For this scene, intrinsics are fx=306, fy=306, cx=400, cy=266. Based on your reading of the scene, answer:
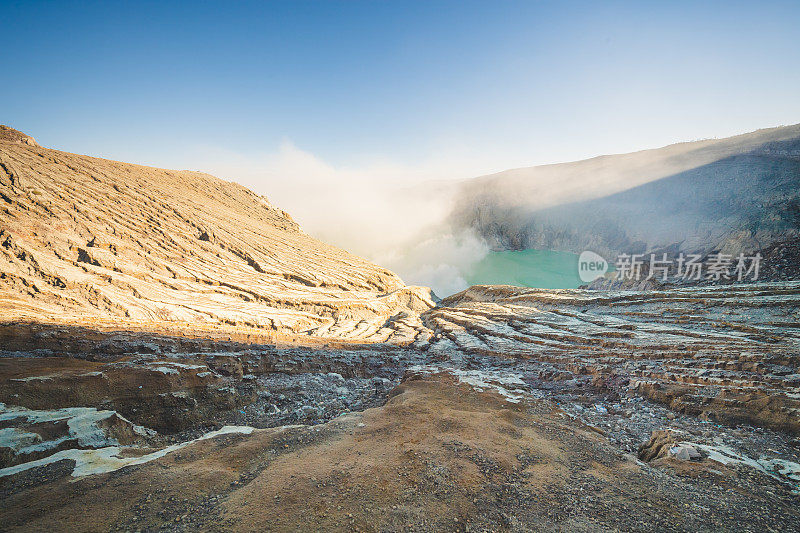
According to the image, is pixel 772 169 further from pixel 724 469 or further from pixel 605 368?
pixel 724 469

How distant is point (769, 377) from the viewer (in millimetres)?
9156

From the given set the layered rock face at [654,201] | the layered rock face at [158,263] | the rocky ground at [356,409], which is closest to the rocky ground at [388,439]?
the rocky ground at [356,409]

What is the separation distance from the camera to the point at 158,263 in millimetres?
22781

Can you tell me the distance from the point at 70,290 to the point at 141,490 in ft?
60.1

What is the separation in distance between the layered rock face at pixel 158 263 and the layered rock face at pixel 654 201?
1245 inches

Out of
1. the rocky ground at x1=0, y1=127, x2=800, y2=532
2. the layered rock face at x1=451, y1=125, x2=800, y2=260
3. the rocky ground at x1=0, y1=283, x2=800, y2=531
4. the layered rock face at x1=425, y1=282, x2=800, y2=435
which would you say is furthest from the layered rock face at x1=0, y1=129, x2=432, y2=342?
the layered rock face at x1=451, y1=125, x2=800, y2=260

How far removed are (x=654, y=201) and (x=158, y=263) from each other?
6071 centimetres

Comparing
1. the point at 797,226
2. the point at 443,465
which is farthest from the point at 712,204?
the point at 443,465

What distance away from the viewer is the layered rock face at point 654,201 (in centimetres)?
3297

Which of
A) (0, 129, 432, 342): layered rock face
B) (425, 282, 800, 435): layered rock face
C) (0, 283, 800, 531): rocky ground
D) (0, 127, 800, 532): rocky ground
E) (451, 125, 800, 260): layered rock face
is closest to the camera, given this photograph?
(0, 283, 800, 531): rocky ground

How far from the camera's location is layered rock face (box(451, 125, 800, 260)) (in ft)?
108

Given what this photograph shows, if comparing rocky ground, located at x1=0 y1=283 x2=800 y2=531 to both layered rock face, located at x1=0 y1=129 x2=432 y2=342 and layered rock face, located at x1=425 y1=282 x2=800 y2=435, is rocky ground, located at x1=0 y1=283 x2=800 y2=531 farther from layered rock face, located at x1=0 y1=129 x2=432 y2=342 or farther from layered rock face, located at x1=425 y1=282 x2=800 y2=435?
layered rock face, located at x1=0 y1=129 x2=432 y2=342

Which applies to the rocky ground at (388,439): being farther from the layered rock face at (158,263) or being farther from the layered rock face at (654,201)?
the layered rock face at (654,201)

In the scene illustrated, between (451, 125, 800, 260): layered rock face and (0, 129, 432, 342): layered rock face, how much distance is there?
31630 mm
